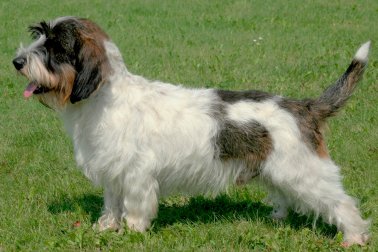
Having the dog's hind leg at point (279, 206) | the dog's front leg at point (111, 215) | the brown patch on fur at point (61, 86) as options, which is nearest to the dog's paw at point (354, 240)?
the dog's hind leg at point (279, 206)

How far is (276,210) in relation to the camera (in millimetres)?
5910

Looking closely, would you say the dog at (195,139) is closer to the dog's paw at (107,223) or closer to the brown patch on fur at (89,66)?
the brown patch on fur at (89,66)

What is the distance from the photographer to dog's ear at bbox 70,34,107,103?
4879mm

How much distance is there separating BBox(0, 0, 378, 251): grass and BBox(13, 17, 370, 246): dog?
37cm

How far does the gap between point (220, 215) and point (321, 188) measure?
1085 mm

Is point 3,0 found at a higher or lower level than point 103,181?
lower

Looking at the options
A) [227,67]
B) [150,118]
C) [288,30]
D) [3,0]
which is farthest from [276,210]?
[3,0]

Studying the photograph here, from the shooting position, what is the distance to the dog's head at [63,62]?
4.85m

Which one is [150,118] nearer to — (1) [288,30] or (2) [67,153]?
(2) [67,153]

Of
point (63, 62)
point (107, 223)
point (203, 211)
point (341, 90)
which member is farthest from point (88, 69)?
point (341, 90)

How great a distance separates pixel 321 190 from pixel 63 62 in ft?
7.18

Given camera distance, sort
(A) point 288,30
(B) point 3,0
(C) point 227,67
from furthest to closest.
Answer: (B) point 3,0 → (A) point 288,30 → (C) point 227,67

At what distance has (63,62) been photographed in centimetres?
489

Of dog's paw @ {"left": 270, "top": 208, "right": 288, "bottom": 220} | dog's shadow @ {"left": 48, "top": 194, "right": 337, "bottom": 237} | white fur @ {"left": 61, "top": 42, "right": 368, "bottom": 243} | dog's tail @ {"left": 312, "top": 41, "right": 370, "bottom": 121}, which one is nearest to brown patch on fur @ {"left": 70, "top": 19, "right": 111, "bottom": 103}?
white fur @ {"left": 61, "top": 42, "right": 368, "bottom": 243}
